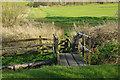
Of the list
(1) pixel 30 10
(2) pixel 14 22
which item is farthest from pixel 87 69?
(1) pixel 30 10

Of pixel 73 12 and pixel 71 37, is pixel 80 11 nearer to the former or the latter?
pixel 73 12

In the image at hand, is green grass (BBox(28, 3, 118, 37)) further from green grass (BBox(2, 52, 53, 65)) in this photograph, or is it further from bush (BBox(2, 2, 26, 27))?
green grass (BBox(2, 52, 53, 65))

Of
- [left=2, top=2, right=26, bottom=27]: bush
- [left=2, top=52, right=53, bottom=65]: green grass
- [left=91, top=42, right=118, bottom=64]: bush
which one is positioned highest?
[left=2, top=2, right=26, bottom=27]: bush

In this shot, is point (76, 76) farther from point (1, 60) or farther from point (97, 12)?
point (97, 12)

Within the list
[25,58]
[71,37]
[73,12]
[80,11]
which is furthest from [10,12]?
[80,11]

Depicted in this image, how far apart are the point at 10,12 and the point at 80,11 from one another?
1076cm

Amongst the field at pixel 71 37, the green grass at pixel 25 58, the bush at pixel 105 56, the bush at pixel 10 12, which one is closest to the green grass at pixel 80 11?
the field at pixel 71 37

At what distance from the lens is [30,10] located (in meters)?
18.8

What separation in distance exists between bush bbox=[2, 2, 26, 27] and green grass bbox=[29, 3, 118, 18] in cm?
355

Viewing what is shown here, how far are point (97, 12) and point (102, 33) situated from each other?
1220 cm

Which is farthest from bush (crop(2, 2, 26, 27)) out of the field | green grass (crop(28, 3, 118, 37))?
green grass (crop(28, 3, 118, 37))

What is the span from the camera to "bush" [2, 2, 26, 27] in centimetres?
1502

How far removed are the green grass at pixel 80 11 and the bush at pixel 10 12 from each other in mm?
3555

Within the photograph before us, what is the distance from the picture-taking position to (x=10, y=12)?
15.5m
